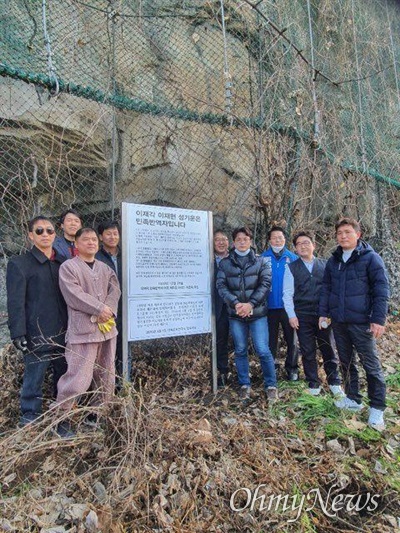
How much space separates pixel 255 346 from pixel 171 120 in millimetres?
3992

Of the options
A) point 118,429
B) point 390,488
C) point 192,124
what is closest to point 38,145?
point 192,124

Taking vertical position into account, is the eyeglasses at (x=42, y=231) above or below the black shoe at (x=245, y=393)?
above

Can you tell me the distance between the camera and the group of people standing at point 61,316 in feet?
11.1

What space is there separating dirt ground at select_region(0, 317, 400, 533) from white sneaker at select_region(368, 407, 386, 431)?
8cm

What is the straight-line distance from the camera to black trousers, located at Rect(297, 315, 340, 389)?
4.35 m

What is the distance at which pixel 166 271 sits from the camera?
422 cm

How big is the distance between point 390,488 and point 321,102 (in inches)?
262

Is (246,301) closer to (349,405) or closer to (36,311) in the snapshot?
(349,405)

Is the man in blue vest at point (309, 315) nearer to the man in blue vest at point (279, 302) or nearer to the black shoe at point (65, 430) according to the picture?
the man in blue vest at point (279, 302)

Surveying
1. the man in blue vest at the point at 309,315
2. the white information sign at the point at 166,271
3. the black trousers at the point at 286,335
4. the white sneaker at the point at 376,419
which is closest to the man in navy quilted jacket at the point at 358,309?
the white sneaker at the point at 376,419

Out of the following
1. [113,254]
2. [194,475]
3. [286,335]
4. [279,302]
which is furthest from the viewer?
[286,335]

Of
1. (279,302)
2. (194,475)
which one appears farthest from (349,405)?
(194,475)

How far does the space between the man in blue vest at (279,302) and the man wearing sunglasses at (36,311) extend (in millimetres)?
2556

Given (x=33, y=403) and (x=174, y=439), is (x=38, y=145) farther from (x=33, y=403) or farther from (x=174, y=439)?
(x=174, y=439)
